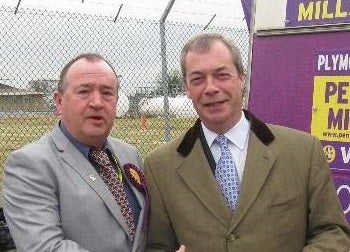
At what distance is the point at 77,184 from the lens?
2.23 metres

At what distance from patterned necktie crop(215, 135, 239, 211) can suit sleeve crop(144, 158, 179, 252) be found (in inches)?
10.9

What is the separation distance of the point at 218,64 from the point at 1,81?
3176 millimetres

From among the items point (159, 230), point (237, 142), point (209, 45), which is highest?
point (209, 45)

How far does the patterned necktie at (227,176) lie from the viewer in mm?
2357

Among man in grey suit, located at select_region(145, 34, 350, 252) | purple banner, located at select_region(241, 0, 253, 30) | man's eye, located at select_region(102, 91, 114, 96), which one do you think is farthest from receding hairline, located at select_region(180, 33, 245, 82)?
purple banner, located at select_region(241, 0, 253, 30)

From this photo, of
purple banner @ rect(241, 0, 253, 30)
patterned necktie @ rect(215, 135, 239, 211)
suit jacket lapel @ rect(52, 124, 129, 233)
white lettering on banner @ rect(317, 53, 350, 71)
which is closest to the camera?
suit jacket lapel @ rect(52, 124, 129, 233)

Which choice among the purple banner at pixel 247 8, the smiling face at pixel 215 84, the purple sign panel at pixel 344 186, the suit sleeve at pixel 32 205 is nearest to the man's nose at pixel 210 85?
the smiling face at pixel 215 84

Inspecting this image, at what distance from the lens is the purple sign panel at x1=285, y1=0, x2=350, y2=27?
9.89 feet

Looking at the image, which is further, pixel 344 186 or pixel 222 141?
pixel 344 186

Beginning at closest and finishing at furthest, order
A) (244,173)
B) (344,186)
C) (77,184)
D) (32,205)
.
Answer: (32,205), (77,184), (244,173), (344,186)

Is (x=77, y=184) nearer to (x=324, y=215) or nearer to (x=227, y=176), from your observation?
(x=227, y=176)

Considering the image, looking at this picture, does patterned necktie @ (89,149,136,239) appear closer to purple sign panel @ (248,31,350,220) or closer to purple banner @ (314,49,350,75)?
purple sign panel @ (248,31,350,220)

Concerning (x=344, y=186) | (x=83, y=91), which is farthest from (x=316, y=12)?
(x=83, y=91)

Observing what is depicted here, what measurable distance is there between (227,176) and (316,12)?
125 centimetres
